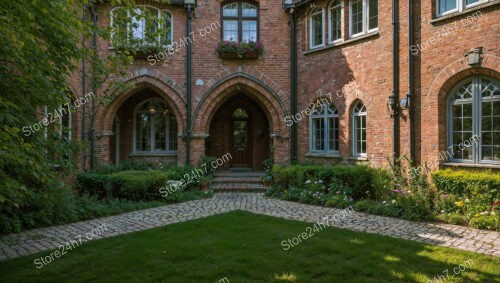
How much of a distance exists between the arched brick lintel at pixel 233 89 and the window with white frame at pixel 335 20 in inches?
115

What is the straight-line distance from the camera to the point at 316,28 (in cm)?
1241

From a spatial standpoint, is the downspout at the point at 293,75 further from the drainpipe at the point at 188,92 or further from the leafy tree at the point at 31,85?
the leafy tree at the point at 31,85

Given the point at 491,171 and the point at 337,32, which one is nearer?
the point at 491,171

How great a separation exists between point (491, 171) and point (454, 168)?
83 centimetres

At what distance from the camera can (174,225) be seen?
7.09m

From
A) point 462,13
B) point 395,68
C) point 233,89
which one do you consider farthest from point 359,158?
point 233,89

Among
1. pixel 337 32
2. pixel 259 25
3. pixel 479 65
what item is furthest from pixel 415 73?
pixel 259 25

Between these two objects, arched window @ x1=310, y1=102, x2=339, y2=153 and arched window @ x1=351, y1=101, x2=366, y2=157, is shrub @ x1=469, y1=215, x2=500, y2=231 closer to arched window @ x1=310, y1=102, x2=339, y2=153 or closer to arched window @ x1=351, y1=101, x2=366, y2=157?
arched window @ x1=351, y1=101, x2=366, y2=157

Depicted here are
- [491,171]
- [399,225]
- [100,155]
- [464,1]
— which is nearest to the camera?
[399,225]

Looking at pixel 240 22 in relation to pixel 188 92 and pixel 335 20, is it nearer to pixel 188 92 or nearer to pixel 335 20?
pixel 188 92

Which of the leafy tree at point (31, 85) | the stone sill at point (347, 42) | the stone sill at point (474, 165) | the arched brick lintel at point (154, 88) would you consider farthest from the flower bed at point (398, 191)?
the leafy tree at point (31, 85)

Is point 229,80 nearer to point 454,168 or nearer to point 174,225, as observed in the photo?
point 174,225

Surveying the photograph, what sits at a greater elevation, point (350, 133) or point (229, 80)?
point (229, 80)

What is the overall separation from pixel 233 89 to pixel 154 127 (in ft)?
13.7
